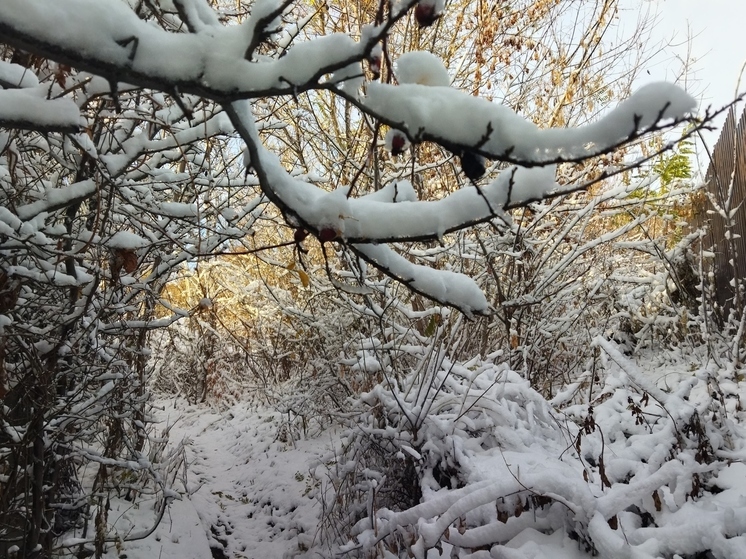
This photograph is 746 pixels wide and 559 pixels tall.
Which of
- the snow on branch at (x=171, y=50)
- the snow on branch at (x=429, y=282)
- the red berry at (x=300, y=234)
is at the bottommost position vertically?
the snow on branch at (x=429, y=282)

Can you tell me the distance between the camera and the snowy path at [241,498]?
4387mm

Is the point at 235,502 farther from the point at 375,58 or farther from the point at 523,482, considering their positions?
the point at 375,58

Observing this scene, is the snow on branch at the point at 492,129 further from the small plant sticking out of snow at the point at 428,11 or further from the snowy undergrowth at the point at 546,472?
the snowy undergrowth at the point at 546,472

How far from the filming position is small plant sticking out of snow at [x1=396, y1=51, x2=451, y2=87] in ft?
3.71

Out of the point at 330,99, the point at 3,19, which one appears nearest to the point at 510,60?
the point at 330,99

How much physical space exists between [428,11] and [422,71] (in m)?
0.13

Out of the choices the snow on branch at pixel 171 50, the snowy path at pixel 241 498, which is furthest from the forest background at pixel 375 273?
the snowy path at pixel 241 498

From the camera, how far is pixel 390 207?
1274mm

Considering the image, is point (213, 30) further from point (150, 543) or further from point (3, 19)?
point (150, 543)

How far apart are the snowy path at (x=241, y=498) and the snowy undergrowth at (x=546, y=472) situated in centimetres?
117

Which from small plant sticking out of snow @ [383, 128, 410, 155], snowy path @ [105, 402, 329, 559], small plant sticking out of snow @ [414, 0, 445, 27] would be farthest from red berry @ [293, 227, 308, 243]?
snowy path @ [105, 402, 329, 559]

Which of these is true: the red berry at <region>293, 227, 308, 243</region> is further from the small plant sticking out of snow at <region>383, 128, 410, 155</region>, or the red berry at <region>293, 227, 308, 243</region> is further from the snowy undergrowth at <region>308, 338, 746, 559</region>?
the snowy undergrowth at <region>308, 338, 746, 559</region>

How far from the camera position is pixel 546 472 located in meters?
2.18

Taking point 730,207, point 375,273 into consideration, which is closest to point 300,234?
point 375,273
